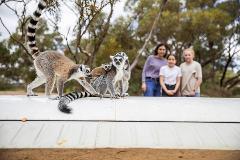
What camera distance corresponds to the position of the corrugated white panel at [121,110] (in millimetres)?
2912

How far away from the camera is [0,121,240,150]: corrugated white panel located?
288cm

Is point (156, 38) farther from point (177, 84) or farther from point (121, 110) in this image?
point (121, 110)

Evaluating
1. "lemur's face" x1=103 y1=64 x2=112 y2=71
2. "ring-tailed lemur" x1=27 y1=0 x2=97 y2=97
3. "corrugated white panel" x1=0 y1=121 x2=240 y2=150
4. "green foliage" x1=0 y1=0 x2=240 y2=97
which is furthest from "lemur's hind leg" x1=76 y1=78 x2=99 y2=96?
"green foliage" x1=0 y1=0 x2=240 y2=97

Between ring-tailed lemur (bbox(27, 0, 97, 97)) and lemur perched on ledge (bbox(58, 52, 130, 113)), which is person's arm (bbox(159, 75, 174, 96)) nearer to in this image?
lemur perched on ledge (bbox(58, 52, 130, 113))

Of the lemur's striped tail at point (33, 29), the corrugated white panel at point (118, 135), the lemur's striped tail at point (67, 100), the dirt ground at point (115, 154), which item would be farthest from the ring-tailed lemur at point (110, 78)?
the lemur's striped tail at point (33, 29)

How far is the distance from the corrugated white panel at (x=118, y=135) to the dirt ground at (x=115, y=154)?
34 mm

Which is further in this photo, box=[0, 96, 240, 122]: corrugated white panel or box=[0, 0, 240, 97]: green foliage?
box=[0, 0, 240, 97]: green foliage

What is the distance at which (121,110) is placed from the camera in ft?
9.68

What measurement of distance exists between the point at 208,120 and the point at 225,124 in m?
0.12

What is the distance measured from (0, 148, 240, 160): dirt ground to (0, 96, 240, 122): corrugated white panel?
8.4 inches

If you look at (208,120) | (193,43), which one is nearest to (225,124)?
(208,120)

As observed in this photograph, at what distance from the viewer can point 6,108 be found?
2973mm

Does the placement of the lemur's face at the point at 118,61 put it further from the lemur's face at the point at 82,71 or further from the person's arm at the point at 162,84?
the person's arm at the point at 162,84

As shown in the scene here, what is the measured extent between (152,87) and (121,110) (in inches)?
28.3
